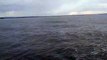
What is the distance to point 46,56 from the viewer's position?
14.1 m

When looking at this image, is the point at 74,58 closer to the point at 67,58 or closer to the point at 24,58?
the point at 67,58

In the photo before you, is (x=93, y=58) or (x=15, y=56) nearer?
(x=93, y=58)

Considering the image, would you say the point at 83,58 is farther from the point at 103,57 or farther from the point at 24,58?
the point at 24,58

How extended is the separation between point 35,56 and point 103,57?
5.93 meters

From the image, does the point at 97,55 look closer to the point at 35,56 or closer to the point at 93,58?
the point at 93,58

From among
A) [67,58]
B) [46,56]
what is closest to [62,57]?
[67,58]

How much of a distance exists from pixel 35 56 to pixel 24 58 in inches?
41.5

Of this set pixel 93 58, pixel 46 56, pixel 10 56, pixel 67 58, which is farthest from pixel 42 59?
pixel 93 58

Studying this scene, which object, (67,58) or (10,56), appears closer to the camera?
(67,58)

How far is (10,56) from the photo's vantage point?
14.5 metres

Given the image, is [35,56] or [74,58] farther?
[35,56]

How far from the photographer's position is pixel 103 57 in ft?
42.9

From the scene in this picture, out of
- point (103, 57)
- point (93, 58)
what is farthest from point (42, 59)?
point (103, 57)

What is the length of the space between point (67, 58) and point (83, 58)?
1.34 meters
